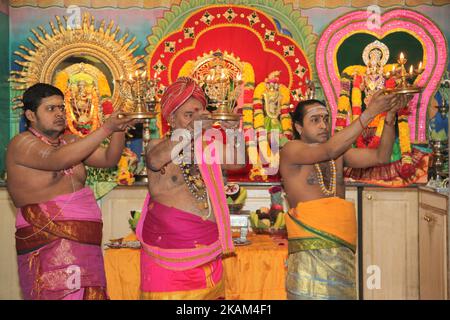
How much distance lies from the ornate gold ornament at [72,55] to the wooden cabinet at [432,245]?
3.46 metres

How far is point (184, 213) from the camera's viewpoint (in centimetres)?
392

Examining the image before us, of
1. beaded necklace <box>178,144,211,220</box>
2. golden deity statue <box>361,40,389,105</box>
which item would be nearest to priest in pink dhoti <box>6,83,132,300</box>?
beaded necklace <box>178,144,211,220</box>

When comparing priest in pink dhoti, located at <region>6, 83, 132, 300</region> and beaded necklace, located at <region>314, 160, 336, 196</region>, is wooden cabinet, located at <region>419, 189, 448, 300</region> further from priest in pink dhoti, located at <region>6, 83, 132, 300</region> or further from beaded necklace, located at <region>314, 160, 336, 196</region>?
priest in pink dhoti, located at <region>6, 83, 132, 300</region>

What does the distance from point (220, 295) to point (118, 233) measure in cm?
258

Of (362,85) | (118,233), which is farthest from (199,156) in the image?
(362,85)

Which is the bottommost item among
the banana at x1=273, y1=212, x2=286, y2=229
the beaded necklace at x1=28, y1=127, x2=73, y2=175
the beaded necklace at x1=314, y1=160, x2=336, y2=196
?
the banana at x1=273, y1=212, x2=286, y2=229

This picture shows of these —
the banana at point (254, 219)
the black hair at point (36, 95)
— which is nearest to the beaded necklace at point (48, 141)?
the black hair at point (36, 95)

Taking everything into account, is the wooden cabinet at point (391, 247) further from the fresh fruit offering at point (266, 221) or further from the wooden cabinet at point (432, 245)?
the fresh fruit offering at point (266, 221)

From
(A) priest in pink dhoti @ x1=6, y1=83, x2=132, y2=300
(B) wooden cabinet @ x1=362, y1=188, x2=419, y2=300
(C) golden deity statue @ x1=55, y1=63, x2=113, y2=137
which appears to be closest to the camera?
(A) priest in pink dhoti @ x1=6, y1=83, x2=132, y2=300

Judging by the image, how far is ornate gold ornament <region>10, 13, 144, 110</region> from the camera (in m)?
7.32

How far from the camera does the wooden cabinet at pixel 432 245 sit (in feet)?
17.0

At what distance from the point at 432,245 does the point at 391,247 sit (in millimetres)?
694

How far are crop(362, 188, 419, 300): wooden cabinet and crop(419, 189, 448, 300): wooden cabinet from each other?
0.59 feet

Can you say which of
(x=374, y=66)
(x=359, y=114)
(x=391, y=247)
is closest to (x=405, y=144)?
(x=359, y=114)
